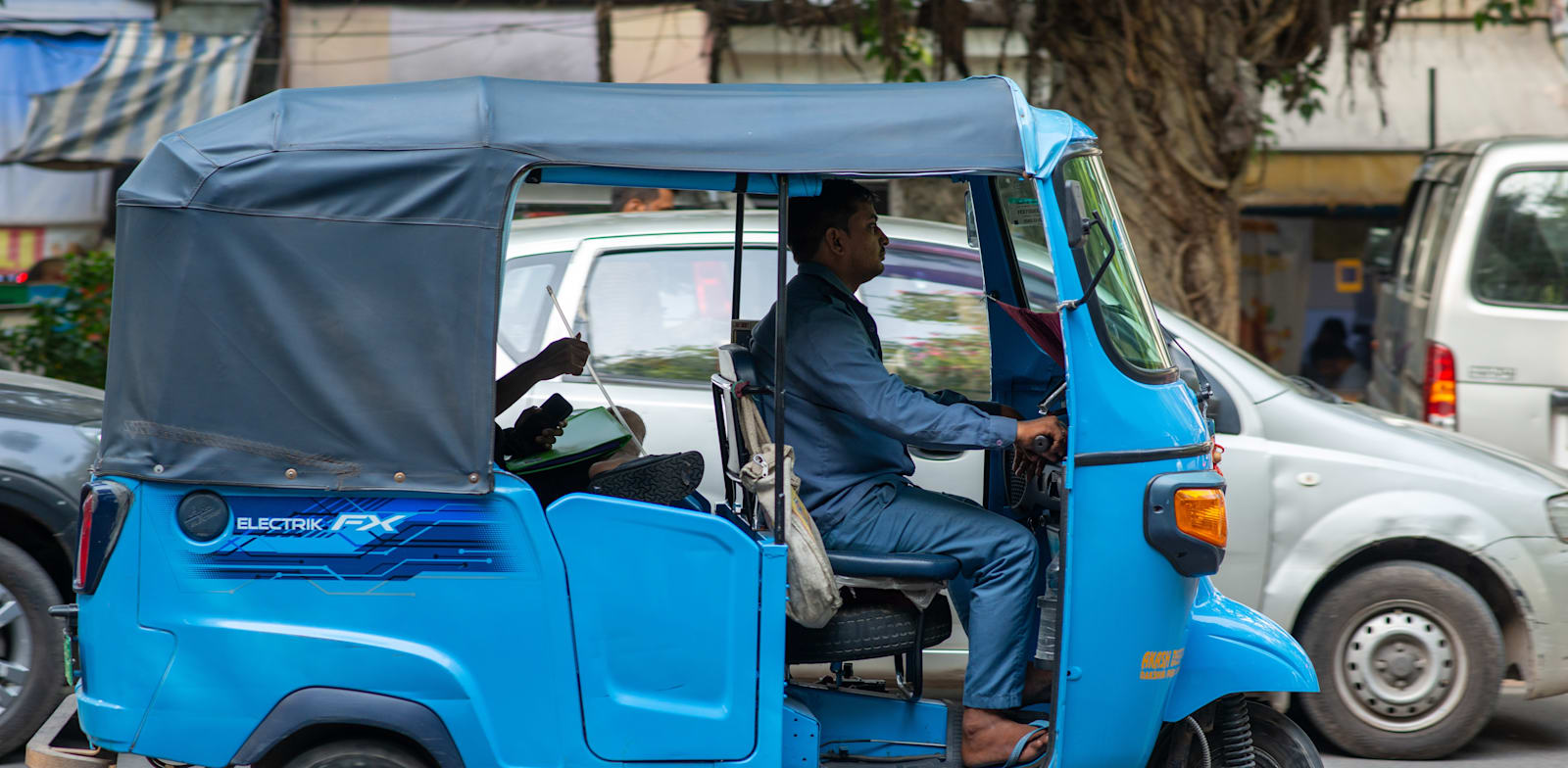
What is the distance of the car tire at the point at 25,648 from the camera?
443cm

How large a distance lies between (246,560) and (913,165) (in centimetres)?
171

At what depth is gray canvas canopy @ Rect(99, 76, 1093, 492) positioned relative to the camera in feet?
9.77

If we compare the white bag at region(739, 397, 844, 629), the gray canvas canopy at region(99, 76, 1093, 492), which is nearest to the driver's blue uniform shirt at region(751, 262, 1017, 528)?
the white bag at region(739, 397, 844, 629)

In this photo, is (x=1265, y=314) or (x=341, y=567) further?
(x=1265, y=314)

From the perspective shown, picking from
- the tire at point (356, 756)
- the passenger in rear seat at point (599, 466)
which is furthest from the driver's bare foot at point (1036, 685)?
the tire at point (356, 756)

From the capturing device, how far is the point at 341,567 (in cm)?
304

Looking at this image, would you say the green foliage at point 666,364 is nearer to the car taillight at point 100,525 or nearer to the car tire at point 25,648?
the car tire at point 25,648

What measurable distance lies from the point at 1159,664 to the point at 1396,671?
2.08 m

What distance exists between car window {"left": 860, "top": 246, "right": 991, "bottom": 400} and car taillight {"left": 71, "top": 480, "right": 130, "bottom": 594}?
8.94 ft

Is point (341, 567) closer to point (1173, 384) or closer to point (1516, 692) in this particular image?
point (1173, 384)

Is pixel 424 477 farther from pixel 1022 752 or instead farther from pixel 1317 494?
pixel 1317 494

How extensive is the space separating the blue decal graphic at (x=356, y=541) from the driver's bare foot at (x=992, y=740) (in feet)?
4.12

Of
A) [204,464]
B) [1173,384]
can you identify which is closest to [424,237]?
[204,464]

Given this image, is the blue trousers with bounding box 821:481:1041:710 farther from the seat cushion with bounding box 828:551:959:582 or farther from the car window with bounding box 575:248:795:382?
the car window with bounding box 575:248:795:382
